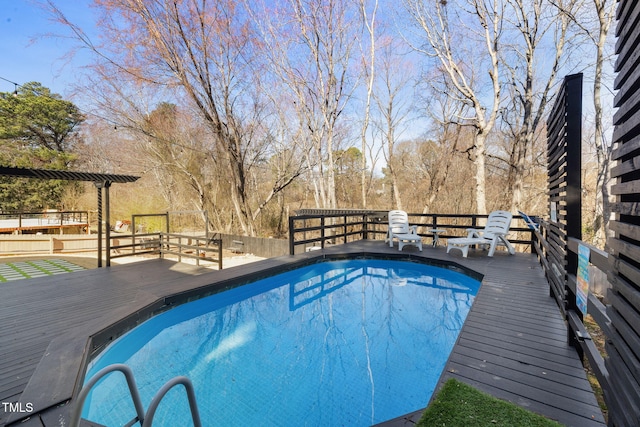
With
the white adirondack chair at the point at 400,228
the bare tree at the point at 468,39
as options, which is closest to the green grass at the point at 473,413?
the white adirondack chair at the point at 400,228

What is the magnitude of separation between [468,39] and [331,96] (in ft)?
15.7

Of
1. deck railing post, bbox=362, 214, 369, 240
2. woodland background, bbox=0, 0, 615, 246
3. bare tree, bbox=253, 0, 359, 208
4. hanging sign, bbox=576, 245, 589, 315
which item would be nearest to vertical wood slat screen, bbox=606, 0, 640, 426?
hanging sign, bbox=576, 245, 589, 315

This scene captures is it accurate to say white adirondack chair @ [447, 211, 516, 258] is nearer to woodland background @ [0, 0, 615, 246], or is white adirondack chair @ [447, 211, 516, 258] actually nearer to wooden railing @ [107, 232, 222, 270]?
woodland background @ [0, 0, 615, 246]

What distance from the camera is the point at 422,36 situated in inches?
375

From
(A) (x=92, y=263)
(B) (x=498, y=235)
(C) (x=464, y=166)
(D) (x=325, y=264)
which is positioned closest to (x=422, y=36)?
(C) (x=464, y=166)

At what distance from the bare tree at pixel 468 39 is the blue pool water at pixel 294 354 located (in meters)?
5.09

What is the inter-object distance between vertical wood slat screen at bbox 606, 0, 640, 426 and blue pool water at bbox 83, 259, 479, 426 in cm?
160

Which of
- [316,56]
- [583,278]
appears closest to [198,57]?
[316,56]

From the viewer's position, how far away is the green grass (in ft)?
5.48

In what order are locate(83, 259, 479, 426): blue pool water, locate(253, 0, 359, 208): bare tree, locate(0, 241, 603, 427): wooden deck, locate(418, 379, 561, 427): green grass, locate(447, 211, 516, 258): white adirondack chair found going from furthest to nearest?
locate(253, 0, 359, 208): bare tree → locate(447, 211, 516, 258): white adirondack chair → locate(83, 259, 479, 426): blue pool water → locate(0, 241, 603, 427): wooden deck → locate(418, 379, 561, 427): green grass

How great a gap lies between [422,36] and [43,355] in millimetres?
11144

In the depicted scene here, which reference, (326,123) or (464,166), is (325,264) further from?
(464,166)

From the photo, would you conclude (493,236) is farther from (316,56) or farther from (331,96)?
(316,56)

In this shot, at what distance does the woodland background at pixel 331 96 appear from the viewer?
8.74 metres
